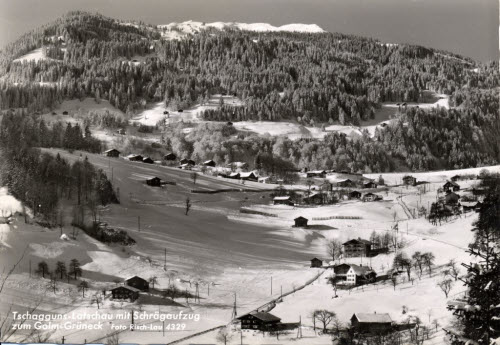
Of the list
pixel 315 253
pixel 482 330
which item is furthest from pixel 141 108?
pixel 482 330

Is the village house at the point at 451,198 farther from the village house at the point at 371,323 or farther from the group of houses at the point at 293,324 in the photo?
the group of houses at the point at 293,324

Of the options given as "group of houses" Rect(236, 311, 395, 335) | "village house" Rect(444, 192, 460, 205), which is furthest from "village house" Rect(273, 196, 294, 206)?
"group of houses" Rect(236, 311, 395, 335)

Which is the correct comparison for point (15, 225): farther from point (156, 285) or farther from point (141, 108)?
point (141, 108)

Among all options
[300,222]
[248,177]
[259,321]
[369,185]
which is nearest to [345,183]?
[369,185]

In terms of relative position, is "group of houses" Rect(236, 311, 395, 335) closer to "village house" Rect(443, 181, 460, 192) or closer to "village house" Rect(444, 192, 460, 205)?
"village house" Rect(444, 192, 460, 205)

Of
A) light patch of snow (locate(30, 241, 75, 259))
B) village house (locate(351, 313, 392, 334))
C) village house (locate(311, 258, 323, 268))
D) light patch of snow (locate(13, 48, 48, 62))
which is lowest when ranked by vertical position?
village house (locate(351, 313, 392, 334))

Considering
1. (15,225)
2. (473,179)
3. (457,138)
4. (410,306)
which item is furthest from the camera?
(457,138)
